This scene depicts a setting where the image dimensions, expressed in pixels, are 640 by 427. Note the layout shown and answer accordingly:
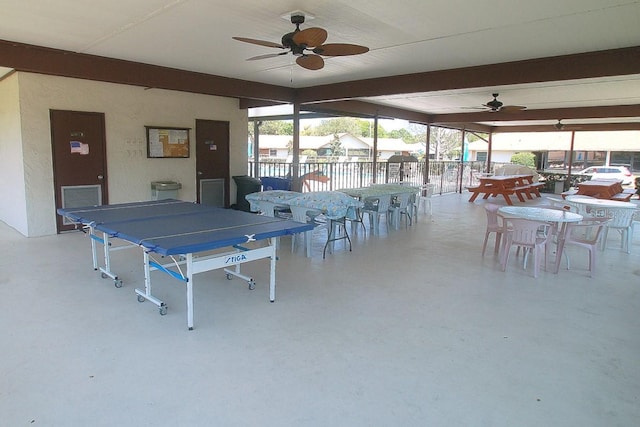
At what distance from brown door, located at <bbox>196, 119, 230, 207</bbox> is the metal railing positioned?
1.43 m

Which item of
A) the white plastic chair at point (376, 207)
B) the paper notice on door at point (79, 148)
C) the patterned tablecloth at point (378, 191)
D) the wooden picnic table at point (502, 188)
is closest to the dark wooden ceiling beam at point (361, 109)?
the patterned tablecloth at point (378, 191)

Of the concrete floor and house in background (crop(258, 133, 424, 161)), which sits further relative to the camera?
house in background (crop(258, 133, 424, 161))

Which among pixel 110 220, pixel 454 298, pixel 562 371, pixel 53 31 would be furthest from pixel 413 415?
pixel 53 31

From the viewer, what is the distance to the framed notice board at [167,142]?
7328 millimetres

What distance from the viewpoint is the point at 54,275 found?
14.5 ft

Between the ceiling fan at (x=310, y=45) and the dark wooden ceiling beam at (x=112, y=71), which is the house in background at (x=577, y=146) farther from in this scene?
the ceiling fan at (x=310, y=45)

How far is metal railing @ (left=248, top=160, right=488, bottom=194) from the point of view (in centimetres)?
1048

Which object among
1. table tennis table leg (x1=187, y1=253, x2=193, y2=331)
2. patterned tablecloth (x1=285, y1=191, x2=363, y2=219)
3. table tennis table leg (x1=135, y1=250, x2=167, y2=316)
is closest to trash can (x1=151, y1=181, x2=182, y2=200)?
patterned tablecloth (x1=285, y1=191, x2=363, y2=219)

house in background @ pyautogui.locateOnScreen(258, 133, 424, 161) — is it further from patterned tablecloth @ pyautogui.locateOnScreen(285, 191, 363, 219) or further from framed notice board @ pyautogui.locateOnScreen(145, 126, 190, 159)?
patterned tablecloth @ pyautogui.locateOnScreen(285, 191, 363, 219)

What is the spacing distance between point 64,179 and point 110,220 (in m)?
3.20

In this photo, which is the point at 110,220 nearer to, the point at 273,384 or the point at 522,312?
the point at 273,384

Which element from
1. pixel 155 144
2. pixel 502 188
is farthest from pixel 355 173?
pixel 155 144

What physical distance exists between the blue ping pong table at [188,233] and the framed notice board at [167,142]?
9.09ft

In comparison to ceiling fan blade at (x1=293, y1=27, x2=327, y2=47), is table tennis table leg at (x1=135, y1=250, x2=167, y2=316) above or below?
below
